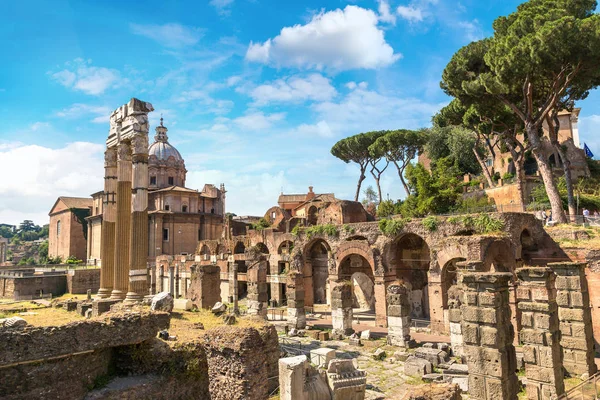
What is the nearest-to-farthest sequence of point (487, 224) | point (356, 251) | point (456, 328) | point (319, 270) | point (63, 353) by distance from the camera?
point (63, 353), point (456, 328), point (487, 224), point (356, 251), point (319, 270)

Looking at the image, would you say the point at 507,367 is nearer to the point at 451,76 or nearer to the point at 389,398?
the point at 389,398

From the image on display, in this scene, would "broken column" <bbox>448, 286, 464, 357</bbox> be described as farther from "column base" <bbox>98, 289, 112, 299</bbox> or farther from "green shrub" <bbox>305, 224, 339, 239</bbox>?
"column base" <bbox>98, 289, 112, 299</bbox>

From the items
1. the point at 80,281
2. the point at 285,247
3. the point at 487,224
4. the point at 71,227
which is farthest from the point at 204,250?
the point at 487,224

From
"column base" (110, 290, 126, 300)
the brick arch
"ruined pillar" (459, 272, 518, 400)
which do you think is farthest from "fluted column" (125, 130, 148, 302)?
the brick arch

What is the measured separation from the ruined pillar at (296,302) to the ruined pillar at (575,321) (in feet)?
33.7

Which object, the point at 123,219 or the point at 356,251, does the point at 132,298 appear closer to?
the point at 123,219

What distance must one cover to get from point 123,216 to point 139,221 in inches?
37.7

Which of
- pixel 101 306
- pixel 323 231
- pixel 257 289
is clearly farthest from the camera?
pixel 323 231

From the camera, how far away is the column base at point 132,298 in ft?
42.0

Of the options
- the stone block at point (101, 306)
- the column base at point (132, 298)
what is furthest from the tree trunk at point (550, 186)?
the stone block at point (101, 306)

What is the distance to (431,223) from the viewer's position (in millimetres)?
17812

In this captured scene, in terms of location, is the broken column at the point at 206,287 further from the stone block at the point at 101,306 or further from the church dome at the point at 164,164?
the church dome at the point at 164,164

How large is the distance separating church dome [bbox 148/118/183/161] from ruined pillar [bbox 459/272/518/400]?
1552 inches

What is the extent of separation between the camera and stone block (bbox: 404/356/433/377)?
11.4m
